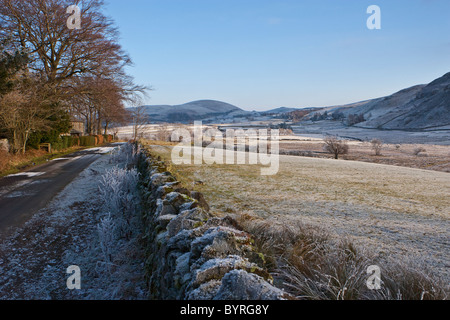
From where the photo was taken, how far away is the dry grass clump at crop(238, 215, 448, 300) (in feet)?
8.68

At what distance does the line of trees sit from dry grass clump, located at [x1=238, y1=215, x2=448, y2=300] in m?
17.3

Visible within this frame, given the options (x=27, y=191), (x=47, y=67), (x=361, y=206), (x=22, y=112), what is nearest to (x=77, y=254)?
(x=27, y=191)

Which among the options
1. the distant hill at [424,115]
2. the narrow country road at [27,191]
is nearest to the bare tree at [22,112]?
the narrow country road at [27,191]

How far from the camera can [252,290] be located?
6.25 feet

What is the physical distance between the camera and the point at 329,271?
304 centimetres

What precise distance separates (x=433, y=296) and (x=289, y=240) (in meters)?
1.96

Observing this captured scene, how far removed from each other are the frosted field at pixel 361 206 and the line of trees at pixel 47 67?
13837mm

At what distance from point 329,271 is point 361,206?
5.04 m

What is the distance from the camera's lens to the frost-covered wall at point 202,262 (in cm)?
195

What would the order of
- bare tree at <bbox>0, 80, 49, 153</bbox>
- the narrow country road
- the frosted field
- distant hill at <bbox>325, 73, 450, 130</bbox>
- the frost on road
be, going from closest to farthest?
the frost on road
the frosted field
the narrow country road
bare tree at <bbox>0, 80, 49, 153</bbox>
distant hill at <bbox>325, 73, 450, 130</bbox>

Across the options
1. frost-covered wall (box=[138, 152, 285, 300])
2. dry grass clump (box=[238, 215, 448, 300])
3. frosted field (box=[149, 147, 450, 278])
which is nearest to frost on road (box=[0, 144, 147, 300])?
frost-covered wall (box=[138, 152, 285, 300])

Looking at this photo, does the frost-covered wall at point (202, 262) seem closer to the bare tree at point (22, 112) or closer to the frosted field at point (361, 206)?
the frosted field at point (361, 206)

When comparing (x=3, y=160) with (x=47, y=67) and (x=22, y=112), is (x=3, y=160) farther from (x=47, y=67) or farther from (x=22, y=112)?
(x=47, y=67)

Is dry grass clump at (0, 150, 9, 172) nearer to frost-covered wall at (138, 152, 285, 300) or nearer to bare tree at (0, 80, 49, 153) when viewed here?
bare tree at (0, 80, 49, 153)
